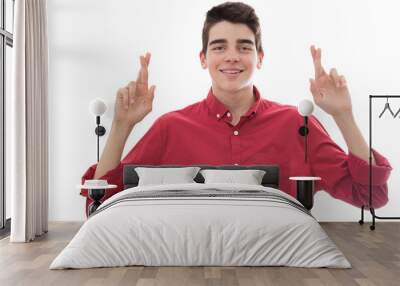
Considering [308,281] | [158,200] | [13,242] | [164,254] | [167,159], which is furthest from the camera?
[167,159]

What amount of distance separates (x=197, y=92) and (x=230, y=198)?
2232mm

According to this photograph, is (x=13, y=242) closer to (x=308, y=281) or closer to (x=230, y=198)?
(x=230, y=198)

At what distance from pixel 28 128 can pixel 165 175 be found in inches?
52.8

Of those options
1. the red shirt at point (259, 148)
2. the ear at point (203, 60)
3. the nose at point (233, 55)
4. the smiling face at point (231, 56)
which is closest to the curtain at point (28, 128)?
the red shirt at point (259, 148)

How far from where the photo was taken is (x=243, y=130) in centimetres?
625

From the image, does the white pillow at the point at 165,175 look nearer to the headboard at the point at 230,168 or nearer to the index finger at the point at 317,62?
the headboard at the point at 230,168

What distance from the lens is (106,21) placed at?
658cm

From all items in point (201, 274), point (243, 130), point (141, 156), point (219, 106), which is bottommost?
point (201, 274)

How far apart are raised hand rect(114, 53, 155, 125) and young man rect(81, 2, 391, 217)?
0.02 metres

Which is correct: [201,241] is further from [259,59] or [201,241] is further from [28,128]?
[259,59]

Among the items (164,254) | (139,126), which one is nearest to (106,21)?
(139,126)

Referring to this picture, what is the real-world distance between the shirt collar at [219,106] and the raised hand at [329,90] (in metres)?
0.59

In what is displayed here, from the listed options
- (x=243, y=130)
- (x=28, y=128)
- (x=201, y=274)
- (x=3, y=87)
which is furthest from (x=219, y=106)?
(x=201, y=274)

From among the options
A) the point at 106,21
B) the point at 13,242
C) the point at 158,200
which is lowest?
the point at 13,242
